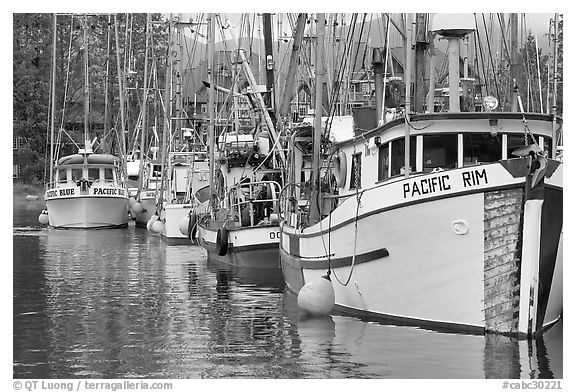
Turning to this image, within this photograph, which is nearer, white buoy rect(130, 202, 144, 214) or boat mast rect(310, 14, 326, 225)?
boat mast rect(310, 14, 326, 225)

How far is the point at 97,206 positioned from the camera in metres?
45.4

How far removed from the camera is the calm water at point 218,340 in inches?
526

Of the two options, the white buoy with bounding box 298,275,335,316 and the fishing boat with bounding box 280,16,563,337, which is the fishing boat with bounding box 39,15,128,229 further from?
the fishing boat with bounding box 280,16,563,337

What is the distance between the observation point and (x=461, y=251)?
14844 millimetres

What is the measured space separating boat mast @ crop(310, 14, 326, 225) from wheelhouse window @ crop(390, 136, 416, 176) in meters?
2.14

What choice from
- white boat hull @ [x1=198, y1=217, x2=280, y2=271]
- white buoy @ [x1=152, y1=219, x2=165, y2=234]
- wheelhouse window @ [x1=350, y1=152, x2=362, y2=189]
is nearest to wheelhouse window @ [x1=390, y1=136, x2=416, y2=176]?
wheelhouse window @ [x1=350, y1=152, x2=362, y2=189]

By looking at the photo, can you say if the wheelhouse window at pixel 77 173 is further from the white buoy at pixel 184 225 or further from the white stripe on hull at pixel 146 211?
the white buoy at pixel 184 225

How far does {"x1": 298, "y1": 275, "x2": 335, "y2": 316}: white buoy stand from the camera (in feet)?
56.1

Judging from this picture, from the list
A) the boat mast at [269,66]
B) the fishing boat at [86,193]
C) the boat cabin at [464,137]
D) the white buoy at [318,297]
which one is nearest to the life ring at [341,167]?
the white buoy at [318,297]

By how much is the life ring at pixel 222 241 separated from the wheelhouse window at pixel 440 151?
35.0 ft

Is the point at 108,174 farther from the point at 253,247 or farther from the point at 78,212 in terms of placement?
the point at 253,247

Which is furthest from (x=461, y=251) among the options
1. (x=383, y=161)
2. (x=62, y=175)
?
(x=62, y=175)
